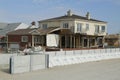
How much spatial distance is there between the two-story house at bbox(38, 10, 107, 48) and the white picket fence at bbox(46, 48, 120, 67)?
13.4 metres

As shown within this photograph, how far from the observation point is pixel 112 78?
18344 mm

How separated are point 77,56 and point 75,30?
2067 centimetres

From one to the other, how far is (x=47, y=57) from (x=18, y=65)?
13.7 ft

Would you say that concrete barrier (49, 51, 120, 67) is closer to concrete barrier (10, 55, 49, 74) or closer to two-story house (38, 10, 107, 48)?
concrete barrier (10, 55, 49, 74)

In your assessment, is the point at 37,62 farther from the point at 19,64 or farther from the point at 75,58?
the point at 75,58

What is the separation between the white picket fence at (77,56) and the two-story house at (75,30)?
13.4 m

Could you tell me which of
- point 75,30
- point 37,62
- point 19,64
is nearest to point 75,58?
point 37,62

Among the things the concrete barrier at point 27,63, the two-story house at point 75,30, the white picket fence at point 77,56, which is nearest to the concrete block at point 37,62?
the concrete barrier at point 27,63

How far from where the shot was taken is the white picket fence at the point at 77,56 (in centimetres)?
2568

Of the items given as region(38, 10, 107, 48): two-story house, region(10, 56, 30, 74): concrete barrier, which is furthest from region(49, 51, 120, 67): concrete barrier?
region(38, 10, 107, 48): two-story house

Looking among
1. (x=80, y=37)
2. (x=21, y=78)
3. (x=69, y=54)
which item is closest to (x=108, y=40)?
(x=80, y=37)

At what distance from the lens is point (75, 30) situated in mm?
49406

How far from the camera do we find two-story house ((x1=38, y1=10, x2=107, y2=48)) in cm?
4938

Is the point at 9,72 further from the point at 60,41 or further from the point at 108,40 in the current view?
the point at 108,40
